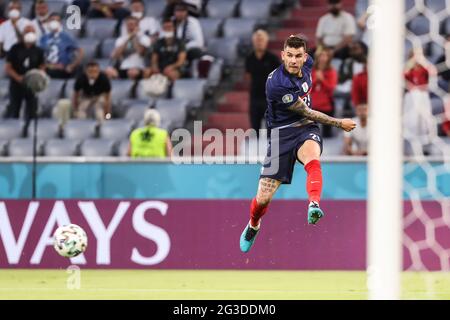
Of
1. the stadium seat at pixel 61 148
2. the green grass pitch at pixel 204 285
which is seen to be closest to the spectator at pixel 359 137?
the green grass pitch at pixel 204 285

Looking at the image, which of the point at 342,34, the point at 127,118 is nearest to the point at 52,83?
the point at 127,118

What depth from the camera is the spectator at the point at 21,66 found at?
13125mm

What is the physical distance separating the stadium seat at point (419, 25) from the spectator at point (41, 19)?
14.1ft

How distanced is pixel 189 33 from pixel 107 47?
1.41 m

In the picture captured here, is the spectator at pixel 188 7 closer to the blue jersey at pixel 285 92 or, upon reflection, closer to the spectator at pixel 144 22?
the spectator at pixel 144 22

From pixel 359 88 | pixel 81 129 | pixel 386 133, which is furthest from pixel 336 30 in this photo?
pixel 386 133

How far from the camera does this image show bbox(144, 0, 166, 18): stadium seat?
1421 centimetres

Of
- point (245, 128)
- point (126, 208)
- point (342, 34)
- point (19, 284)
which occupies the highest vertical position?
point (342, 34)

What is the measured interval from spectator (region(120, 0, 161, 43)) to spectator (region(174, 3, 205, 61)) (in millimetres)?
356

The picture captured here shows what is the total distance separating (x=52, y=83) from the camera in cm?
1359

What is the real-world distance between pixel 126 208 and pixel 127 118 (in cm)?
246

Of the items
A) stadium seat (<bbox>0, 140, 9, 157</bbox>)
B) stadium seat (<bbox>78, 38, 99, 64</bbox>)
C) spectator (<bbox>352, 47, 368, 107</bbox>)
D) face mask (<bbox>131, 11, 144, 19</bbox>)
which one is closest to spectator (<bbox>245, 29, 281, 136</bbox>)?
spectator (<bbox>352, 47, 368, 107</bbox>)

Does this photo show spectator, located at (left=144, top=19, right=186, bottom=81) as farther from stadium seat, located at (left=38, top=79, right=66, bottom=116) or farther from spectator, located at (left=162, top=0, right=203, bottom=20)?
stadium seat, located at (left=38, top=79, right=66, bottom=116)

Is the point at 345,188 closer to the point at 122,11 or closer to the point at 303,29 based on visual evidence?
the point at 303,29
